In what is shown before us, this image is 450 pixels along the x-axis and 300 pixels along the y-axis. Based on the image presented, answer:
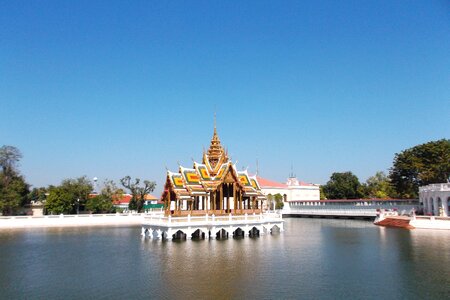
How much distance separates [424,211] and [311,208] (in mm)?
22513

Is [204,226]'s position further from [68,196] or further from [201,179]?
[68,196]

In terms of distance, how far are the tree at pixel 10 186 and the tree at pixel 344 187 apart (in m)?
53.8

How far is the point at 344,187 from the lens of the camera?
78250mm

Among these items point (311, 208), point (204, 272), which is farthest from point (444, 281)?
point (311, 208)

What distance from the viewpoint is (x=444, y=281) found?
669 inches

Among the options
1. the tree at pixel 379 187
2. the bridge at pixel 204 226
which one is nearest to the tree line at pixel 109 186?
the tree at pixel 379 187

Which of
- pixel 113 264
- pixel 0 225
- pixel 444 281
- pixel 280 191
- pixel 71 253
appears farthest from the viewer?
pixel 280 191

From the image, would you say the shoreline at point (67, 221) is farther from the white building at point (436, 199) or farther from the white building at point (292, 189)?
the white building at point (292, 189)

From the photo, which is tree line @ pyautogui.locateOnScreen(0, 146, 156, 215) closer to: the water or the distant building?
the distant building

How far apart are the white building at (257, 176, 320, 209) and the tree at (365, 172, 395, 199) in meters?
13.5

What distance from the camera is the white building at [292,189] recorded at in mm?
90812

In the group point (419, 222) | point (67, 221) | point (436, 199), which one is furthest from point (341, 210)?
point (67, 221)

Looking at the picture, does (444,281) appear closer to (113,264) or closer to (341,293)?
(341,293)

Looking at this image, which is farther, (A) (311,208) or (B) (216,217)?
(A) (311,208)
